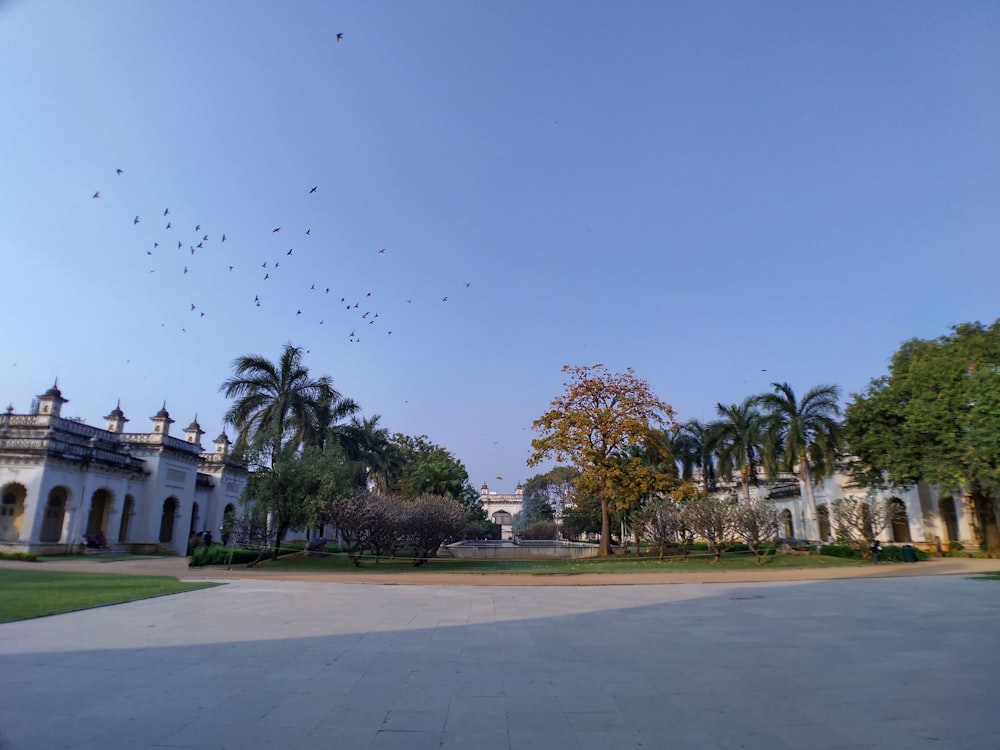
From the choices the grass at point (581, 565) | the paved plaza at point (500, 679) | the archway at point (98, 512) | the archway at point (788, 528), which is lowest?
the grass at point (581, 565)

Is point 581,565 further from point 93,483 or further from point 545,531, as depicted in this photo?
point 545,531

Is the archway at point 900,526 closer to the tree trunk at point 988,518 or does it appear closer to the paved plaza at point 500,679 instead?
the tree trunk at point 988,518

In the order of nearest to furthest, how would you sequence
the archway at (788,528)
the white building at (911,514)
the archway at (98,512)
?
the white building at (911,514)
the archway at (98,512)
the archway at (788,528)

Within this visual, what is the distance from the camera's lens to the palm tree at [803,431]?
34.3 meters

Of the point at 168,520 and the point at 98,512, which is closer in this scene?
the point at 98,512

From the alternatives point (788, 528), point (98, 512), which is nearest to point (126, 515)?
point (98, 512)

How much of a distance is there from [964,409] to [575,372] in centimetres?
1897

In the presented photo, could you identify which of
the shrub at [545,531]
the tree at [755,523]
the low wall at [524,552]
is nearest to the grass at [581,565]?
the tree at [755,523]

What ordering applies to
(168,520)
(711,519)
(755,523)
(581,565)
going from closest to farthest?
(755,523)
(711,519)
(581,565)
(168,520)

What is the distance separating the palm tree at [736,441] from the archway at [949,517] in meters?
10.4

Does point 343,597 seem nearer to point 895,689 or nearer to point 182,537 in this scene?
point 895,689

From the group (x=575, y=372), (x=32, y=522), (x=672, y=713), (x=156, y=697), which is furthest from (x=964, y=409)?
(x=32, y=522)

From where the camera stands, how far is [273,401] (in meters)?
30.1

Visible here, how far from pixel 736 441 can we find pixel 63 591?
37003 millimetres
